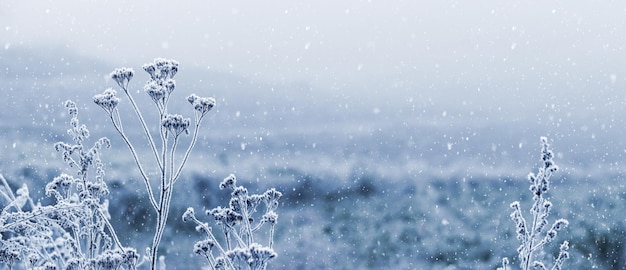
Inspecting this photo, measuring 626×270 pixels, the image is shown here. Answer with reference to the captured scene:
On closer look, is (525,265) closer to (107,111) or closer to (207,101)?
(207,101)

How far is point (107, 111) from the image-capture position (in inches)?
123

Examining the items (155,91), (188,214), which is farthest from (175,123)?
(188,214)

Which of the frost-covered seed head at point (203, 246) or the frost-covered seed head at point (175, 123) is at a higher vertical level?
the frost-covered seed head at point (175, 123)

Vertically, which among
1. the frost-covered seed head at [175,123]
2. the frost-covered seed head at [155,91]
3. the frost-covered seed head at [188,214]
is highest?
the frost-covered seed head at [155,91]

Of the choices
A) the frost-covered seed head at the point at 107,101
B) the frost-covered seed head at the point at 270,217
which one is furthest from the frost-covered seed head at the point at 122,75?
the frost-covered seed head at the point at 270,217

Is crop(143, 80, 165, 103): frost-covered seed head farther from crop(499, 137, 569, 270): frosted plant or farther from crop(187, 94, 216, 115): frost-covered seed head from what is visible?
crop(499, 137, 569, 270): frosted plant

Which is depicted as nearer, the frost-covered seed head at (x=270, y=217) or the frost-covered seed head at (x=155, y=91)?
the frost-covered seed head at (x=155, y=91)

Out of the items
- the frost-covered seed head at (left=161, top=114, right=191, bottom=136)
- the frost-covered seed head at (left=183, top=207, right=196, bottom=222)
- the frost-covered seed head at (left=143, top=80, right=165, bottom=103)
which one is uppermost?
the frost-covered seed head at (left=143, top=80, right=165, bottom=103)

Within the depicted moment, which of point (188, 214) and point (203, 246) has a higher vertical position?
point (188, 214)

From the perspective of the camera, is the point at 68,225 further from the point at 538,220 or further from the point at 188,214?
the point at 538,220

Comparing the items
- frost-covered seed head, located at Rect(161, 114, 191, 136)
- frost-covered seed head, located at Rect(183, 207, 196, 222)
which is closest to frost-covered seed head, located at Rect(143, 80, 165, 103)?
frost-covered seed head, located at Rect(161, 114, 191, 136)

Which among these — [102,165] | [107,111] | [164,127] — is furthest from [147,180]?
[102,165]

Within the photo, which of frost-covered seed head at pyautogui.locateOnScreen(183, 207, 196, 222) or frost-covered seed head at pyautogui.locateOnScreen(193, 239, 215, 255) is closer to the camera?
frost-covered seed head at pyautogui.locateOnScreen(193, 239, 215, 255)

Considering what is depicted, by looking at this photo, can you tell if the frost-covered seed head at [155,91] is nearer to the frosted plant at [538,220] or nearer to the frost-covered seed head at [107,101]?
the frost-covered seed head at [107,101]
